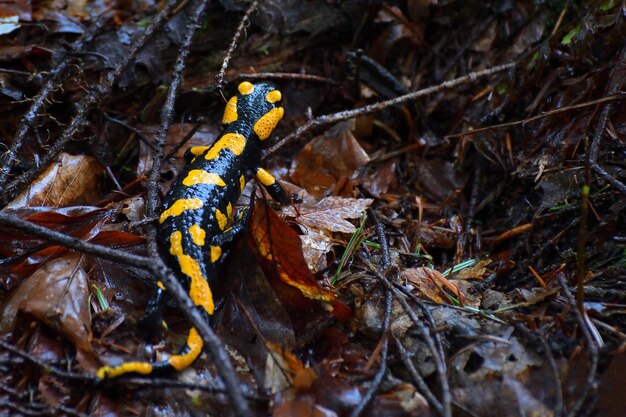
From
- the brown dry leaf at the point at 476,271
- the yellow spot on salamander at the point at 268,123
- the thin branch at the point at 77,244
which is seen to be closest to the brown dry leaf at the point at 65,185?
the thin branch at the point at 77,244

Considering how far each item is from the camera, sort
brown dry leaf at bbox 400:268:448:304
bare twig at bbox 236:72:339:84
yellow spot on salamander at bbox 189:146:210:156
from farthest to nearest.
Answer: bare twig at bbox 236:72:339:84 → yellow spot on salamander at bbox 189:146:210:156 → brown dry leaf at bbox 400:268:448:304

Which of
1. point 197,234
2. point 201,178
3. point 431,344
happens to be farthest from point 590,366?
point 201,178

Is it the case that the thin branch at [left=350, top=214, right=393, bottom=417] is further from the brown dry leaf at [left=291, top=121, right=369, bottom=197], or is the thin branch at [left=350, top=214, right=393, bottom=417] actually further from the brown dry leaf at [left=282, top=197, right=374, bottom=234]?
the brown dry leaf at [left=291, top=121, right=369, bottom=197]

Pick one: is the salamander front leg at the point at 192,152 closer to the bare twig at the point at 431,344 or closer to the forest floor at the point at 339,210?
the forest floor at the point at 339,210

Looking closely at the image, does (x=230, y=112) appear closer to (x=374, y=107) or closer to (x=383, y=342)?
(x=374, y=107)

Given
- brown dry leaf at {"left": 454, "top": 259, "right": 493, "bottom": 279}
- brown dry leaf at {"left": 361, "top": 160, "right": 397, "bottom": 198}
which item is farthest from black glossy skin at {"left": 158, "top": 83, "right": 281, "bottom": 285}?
brown dry leaf at {"left": 454, "top": 259, "right": 493, "bottom": 279}

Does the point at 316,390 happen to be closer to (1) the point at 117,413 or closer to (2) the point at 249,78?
(1) the point at 117,413
